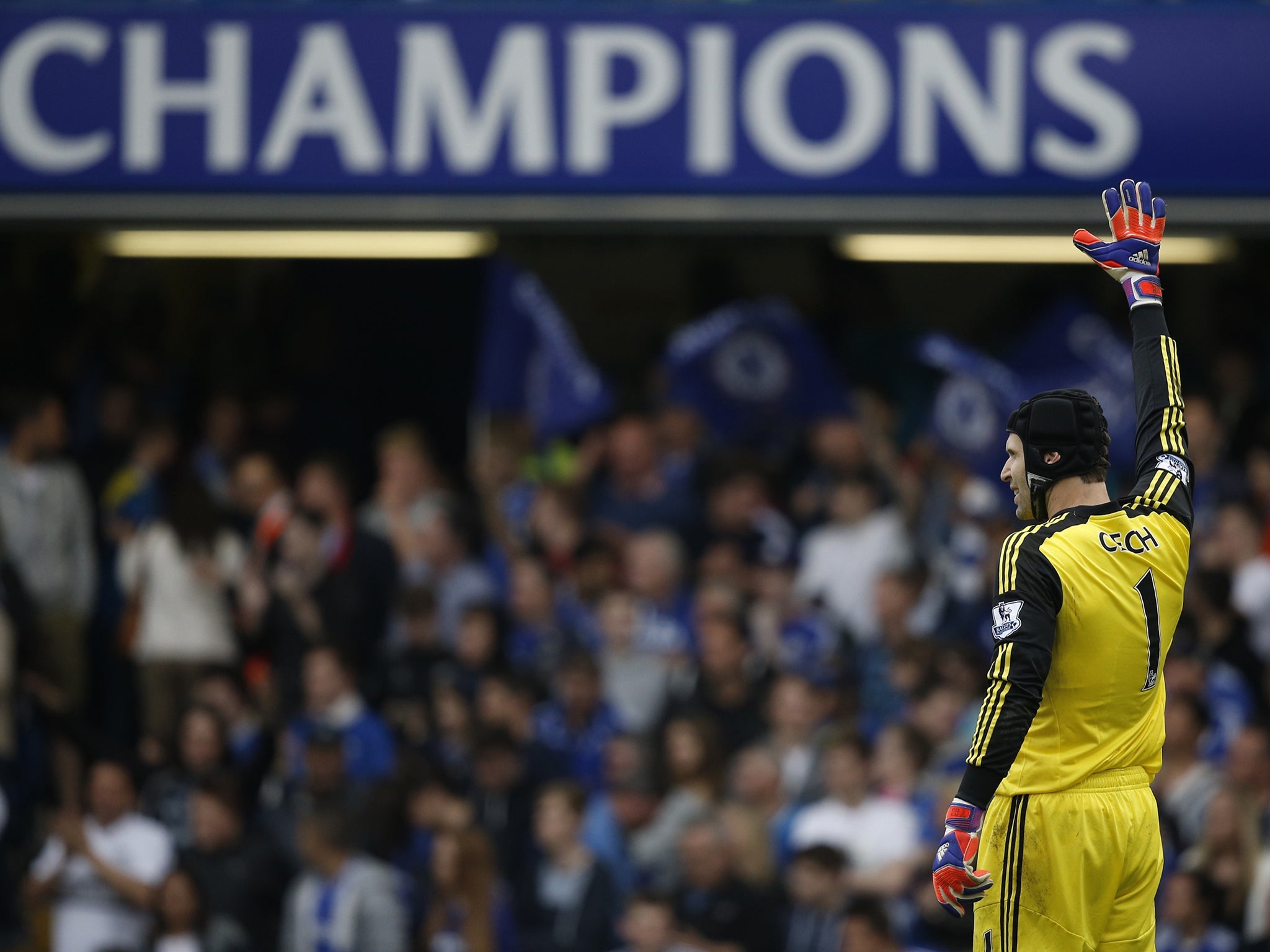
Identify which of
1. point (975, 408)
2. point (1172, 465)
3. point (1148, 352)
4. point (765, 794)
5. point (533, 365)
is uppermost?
point (533, 365)

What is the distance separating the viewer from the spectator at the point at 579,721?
9.64 metres

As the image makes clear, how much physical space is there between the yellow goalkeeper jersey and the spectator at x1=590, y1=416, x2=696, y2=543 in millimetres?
5336

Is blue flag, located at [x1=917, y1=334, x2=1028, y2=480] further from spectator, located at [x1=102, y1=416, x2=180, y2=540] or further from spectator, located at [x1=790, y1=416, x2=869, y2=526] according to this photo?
spectator, located at [x1=102, y1=416, x2=180, y2=540]

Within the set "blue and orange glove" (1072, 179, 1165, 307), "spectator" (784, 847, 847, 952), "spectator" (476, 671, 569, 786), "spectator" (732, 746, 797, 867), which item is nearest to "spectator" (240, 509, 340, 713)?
"spectator" (476, 671, 569, 786)

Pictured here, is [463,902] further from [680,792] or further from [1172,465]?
[1172,465]

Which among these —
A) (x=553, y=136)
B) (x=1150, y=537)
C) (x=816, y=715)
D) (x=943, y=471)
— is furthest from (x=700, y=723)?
(x=1150, y=537)

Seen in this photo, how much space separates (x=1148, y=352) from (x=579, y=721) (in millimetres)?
4736

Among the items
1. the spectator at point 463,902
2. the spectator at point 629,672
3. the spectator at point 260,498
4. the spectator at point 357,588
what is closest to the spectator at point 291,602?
the spectator at point 357,588

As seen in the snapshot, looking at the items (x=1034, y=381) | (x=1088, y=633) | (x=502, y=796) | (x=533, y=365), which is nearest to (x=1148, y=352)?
(x=1088, y=633)

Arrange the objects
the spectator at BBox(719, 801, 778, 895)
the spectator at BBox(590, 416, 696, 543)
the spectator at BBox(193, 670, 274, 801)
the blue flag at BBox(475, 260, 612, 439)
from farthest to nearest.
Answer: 1. the blue flag at BBox(475, 260, 612, 439)
2. the spectator at BBox(590, 416, 696, 543)
3. the spectator at BBox(193, 670, 274, 801)
4. the spectator at BBox(719, 801, 778, 895)

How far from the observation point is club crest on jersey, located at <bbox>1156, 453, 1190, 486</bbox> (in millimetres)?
5418

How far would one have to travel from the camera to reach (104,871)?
9.41 metres

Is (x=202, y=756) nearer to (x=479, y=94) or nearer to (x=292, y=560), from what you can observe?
(x=292, y=560)

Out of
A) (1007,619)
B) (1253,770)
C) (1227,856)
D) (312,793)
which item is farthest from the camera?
(312,793)
